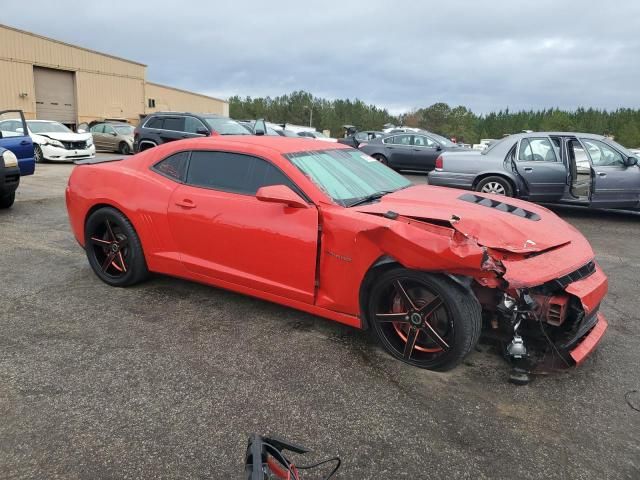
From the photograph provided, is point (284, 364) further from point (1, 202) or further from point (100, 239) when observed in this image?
point (1, 202)

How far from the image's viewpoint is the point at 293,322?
3.68 m

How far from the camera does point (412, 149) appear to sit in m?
14.8

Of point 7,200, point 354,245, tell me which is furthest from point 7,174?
point 354,245

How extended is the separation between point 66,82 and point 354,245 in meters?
34.2

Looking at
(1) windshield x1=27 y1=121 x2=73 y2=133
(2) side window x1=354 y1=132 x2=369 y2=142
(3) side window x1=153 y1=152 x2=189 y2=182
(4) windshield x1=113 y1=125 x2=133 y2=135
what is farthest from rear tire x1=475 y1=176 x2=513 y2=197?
(4) windshield x1=113 y1=125 x2=133 y2=135

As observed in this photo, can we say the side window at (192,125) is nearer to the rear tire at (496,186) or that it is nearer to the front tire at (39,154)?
the front tire at (39,154)

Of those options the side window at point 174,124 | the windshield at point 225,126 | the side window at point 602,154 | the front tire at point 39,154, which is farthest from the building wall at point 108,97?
the side window at point 602,154

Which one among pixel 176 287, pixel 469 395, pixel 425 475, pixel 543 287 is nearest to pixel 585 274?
pixel 543 287

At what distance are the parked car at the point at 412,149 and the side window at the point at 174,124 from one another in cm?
596

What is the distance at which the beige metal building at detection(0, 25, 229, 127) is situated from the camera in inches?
1089

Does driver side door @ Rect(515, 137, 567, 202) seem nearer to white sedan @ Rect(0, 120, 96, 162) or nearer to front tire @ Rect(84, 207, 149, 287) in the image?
front tire @ Rect(84, 207, 149, 287)

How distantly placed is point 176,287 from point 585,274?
10.7 feet

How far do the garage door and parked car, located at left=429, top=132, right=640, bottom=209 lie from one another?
2885 cm

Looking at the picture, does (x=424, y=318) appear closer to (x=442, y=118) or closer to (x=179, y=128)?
(x=179, y=128)
